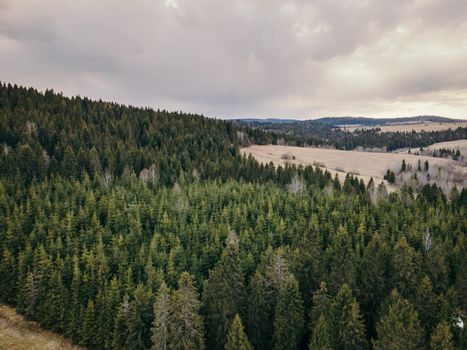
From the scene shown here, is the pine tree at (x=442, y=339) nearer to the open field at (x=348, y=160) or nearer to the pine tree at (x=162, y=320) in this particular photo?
the pine tree at (x=162, y=320)

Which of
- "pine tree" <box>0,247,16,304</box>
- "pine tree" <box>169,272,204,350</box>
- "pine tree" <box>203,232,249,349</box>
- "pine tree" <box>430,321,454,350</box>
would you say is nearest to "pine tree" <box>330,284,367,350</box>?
"pine tree" <box>430,321,454,350</box>

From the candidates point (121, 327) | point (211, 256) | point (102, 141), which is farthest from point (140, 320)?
point (102, 141)

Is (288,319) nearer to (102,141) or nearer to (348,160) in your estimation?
(102,141)

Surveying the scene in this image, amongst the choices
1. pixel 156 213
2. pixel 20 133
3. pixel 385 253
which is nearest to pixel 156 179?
pixel 156 213

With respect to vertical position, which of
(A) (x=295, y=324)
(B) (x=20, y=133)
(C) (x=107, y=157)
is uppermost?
(B) (x=20, y=133)

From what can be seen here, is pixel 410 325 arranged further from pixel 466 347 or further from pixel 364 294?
pixel 364 294

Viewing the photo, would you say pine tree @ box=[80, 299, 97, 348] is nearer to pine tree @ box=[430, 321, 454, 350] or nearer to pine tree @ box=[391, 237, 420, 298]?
pine tree @ box=[430, 321, 454, 350]
